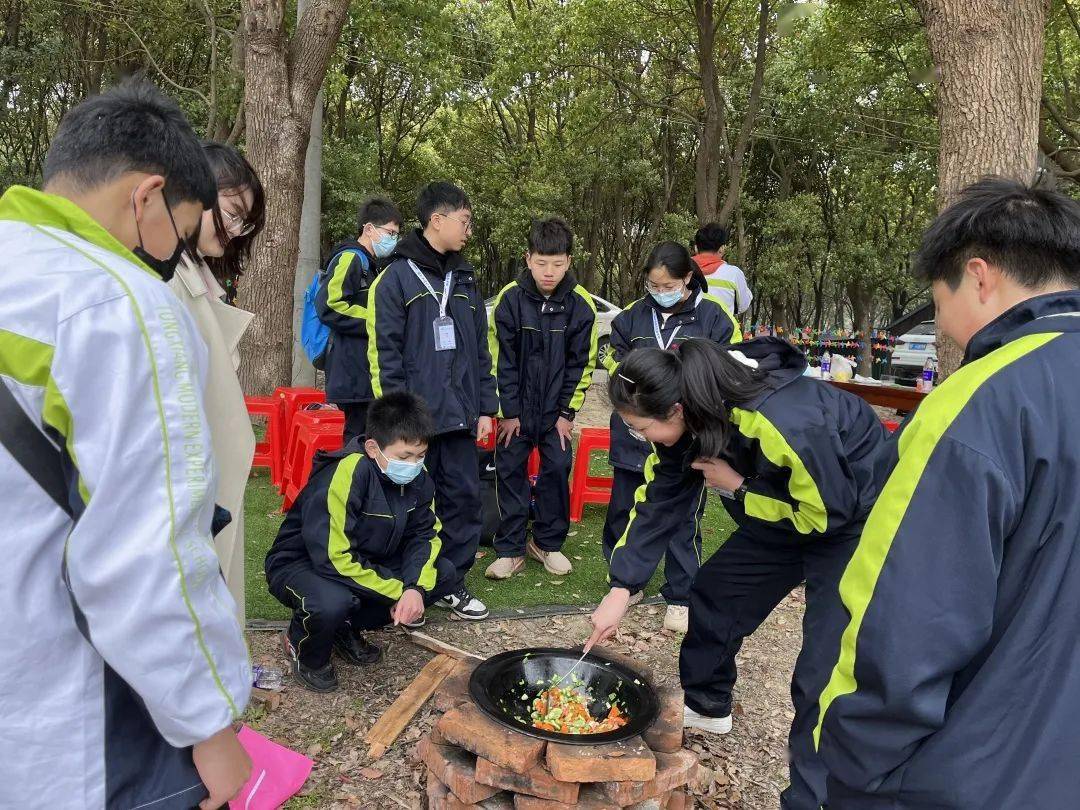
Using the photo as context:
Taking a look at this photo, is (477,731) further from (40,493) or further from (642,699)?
(40,493)

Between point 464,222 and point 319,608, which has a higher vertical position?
point 464,222

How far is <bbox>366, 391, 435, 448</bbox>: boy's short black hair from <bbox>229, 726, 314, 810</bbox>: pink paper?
1197 millimetres

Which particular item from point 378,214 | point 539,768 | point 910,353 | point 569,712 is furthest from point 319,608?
point 910,353

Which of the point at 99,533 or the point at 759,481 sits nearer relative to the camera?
the point at 99,533

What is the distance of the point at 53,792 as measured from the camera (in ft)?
3.83

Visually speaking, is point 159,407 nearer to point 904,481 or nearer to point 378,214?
point 904,481

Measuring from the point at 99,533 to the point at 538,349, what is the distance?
3753mm

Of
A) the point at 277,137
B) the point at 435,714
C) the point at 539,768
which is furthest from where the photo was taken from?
the point at 277,137

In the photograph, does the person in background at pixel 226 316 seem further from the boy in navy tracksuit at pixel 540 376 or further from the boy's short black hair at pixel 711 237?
the boy's short black hair at pixel 711 237

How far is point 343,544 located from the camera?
3182mm

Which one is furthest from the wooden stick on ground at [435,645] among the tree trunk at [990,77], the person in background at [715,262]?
the person in background at [715,262]

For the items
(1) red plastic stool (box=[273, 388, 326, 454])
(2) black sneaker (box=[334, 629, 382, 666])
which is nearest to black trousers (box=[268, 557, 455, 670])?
(2) black sneaker (box=[334, 629, 382, 666])

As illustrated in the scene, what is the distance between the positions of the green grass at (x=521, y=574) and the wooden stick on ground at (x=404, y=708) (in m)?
0.93

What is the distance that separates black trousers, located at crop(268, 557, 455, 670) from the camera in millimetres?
3148
